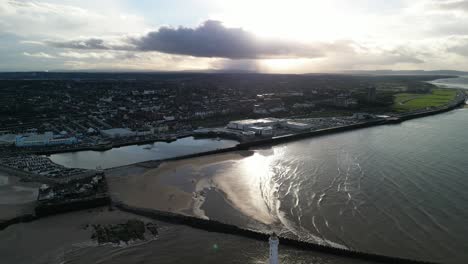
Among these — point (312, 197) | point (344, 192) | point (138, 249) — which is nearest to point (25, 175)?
point (138, 249)

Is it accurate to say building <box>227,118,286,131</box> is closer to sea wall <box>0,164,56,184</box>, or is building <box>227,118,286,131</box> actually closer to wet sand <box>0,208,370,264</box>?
sea wall <box>0,164,56,184</box>

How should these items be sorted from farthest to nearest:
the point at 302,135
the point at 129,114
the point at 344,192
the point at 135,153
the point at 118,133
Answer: the point at 129,114
the point at 302,135
the point at 118,133
the point at 135,153
the point at 344,192

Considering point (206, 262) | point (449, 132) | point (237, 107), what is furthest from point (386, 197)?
point (237, 107)

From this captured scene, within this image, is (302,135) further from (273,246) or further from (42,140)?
(273,246)

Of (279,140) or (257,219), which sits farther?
(279,140)

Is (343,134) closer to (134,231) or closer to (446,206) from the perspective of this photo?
(446,206)

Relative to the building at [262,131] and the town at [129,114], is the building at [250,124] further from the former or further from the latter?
the town at [129,114]
